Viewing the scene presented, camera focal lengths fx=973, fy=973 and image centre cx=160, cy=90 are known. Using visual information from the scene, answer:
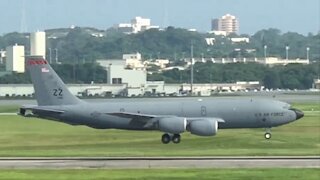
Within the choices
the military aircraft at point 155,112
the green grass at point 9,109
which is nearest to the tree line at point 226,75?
the green grass at point 9,109

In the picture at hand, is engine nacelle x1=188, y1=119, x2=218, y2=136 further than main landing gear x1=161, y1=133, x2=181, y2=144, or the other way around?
main landing gear x1=161, y1=133, x2=181, y2=144

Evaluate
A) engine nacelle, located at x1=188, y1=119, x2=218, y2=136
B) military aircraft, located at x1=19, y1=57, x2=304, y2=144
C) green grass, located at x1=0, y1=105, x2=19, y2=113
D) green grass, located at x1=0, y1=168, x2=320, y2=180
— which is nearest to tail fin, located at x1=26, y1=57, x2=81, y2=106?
military aircraft, located at x1=19, y1=57, x2=304, y2=144

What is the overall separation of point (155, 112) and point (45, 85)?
6.70 m

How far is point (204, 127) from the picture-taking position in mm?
54906

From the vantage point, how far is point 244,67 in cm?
19962

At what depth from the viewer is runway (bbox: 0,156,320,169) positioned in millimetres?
38094

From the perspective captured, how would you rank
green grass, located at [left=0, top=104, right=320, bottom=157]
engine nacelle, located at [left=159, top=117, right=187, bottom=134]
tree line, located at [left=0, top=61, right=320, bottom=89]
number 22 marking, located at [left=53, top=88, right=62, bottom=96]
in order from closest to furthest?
green grass, located at [left=0, top=104, right=320, bottom=157] < engine nacelle, located at [left=159, top=117, right=187, bottom=134] < number 22 marking, located at [left=53, top=88, right=62, bottom=96] < tree line, located at [left=0, top=61, right=320, bottom=89]

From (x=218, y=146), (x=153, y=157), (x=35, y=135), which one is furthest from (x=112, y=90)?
(x=153, y=157)

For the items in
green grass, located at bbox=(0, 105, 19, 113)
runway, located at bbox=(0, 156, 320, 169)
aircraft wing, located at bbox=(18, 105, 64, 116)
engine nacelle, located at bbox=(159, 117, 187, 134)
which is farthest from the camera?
green grass, located at bbox=(0, 105, 19, 113)

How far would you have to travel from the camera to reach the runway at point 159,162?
3809 cm

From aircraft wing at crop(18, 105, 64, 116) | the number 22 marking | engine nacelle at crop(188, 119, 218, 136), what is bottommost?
engine nacelle at crop(188, 119, 218, 136)

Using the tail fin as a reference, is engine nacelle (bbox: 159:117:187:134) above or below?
below

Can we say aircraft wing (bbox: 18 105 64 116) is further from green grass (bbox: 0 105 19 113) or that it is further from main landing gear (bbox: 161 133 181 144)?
green grass (bbox: 0 105 19 113)

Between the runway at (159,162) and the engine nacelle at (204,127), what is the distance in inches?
464
